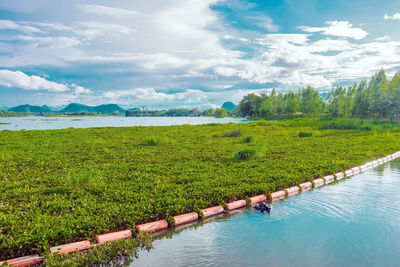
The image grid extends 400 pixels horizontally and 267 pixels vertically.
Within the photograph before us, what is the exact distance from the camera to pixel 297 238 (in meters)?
5.67

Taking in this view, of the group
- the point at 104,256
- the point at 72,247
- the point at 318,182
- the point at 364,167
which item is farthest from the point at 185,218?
the point at 364,167

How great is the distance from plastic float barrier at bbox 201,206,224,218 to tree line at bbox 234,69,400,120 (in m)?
57.4

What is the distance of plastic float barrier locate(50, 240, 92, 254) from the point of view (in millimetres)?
4824

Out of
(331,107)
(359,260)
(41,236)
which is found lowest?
(359,260)

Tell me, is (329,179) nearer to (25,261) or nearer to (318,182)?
(318,182)

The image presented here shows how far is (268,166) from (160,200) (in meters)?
6.28

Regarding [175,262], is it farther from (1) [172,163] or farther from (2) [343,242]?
(1) [172,163]

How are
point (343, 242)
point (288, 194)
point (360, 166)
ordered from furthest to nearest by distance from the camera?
point (360, 166)
point (288, 194)
point (343, 242)

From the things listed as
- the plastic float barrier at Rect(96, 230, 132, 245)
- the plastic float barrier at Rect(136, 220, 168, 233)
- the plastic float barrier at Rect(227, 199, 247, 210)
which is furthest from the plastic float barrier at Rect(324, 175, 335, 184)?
the plastic float barrier at Rect(96, 230, 132, 245)

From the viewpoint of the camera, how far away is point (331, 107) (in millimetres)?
81750

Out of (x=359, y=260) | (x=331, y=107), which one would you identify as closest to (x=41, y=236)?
(x=359, y=260)

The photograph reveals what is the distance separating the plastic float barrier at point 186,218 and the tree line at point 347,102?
58206 millimetres

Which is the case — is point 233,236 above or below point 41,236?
below

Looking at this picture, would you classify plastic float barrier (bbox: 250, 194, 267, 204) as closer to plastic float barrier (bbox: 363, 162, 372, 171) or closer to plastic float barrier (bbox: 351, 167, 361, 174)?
plastic float barrier (bbox: 351, 167, 361, 174)
